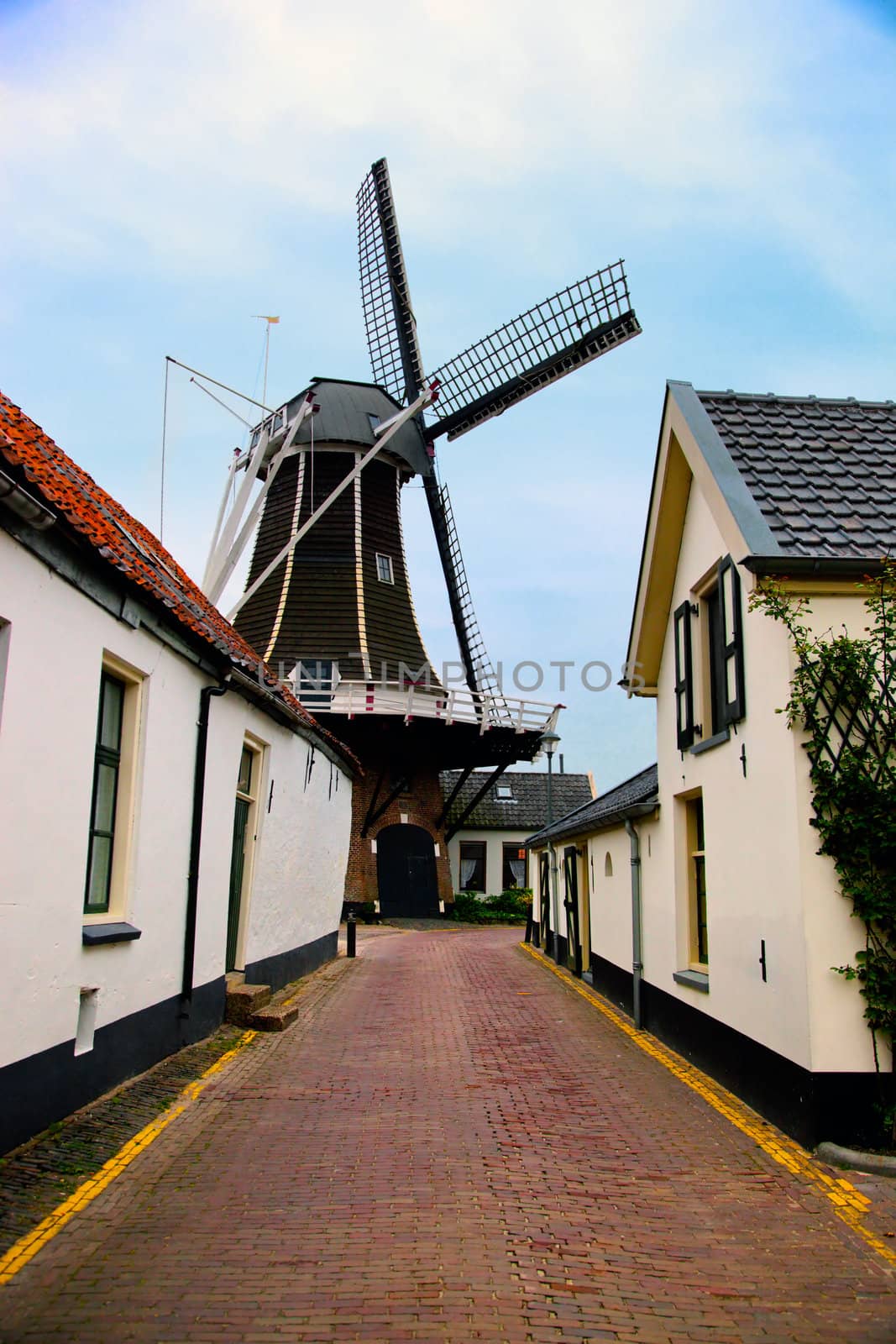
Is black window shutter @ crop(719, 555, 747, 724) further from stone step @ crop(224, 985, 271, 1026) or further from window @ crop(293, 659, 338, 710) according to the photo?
window @ crop(293, 659, 338, 710)

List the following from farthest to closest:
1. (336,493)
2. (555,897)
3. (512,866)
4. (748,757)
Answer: (512,866) → (336,493) → (555,897) → (748,757)

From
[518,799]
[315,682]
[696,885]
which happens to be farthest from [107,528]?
[518,799]

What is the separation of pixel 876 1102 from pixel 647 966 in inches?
191

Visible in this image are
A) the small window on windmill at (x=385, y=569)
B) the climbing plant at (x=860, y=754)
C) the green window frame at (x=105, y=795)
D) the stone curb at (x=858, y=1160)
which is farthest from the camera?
the small window on windmill at (x=385, y=569)

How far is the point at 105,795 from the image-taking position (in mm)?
7004

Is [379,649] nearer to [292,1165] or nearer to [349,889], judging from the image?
[349,889]

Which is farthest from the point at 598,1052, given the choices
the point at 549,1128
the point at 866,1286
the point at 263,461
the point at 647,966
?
the point at 263,461

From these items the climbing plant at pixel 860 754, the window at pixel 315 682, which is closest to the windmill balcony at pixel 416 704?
the window at pixel 315 682

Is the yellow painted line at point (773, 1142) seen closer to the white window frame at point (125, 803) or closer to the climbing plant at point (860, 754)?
the climbing plant at point (860, 754)

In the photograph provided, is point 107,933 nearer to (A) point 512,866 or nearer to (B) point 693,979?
(B) point 693,979

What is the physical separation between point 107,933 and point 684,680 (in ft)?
17.7

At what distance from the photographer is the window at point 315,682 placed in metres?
25.3

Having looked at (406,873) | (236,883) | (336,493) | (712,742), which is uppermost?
(336,493)

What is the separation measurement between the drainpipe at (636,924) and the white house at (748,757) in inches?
1.1
